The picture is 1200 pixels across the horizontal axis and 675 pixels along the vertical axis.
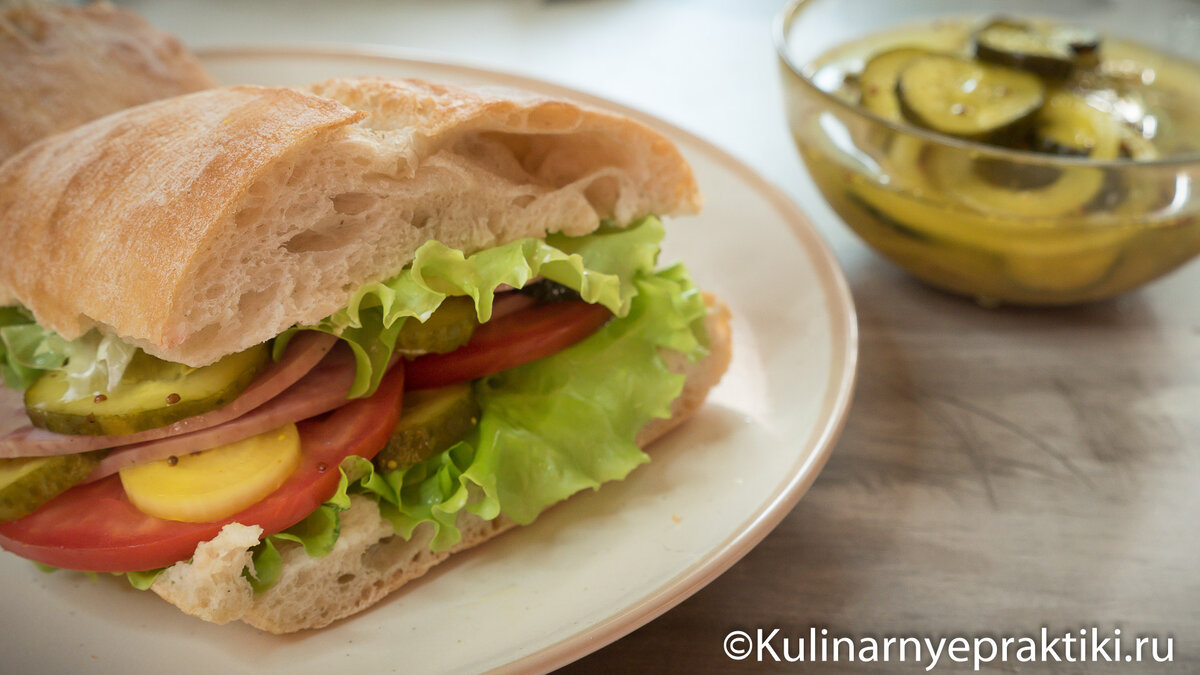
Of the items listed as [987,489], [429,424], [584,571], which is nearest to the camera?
[584,571]

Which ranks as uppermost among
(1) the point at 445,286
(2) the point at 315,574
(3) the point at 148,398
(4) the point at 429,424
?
(1) the point at 445,286

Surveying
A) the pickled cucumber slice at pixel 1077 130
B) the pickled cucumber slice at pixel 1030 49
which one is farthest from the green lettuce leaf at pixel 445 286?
the pickled cucumber slice at pixel 1030 49

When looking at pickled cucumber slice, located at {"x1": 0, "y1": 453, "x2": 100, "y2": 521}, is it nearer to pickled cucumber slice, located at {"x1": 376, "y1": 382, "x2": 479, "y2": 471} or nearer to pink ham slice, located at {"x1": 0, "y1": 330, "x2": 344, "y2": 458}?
pink ham slice, located at {"x1": 0, "y1": 330, "x2": 344, "y2": 458}

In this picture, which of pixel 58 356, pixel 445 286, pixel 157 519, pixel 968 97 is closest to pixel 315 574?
pixel 157 519

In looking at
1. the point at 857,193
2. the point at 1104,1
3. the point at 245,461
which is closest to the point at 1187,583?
the point at 857,193

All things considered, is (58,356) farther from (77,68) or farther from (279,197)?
(77,68)

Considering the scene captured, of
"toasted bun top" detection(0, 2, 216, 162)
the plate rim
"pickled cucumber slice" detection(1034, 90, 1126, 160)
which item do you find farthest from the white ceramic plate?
"toasted bun top" detection(0, 2, 216, 162)

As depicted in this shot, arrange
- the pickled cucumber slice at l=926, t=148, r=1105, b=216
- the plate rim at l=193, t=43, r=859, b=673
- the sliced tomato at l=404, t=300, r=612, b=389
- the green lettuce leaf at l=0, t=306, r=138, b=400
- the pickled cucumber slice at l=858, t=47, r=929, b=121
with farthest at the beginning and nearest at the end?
the pickled cucumber slice at l=858, t=47, r=929, b=121 → the pickled cucumber slice at l=926, t=148, r=1105, b=216 → the sliced tomato at l=404, t=300, r=612, b=389 → the green lettuce leaf at l=0, t=306, r=138, b=400 → the plate rim at l=193, t=43, r=859, b=673
